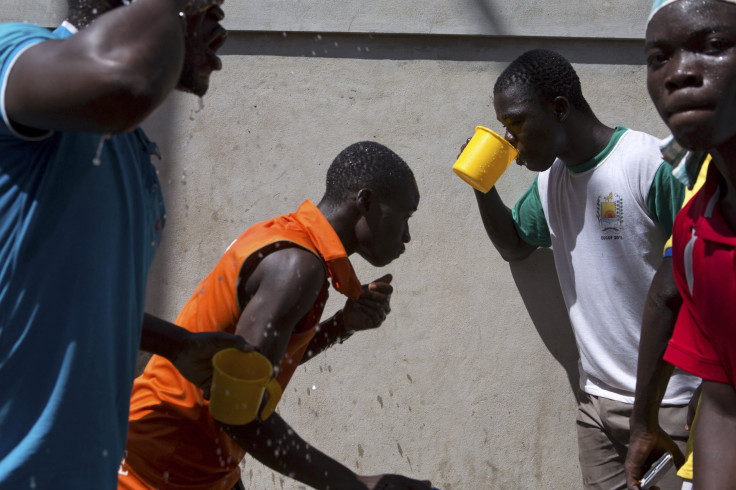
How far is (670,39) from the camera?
65.4 inches

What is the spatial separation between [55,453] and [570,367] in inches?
109

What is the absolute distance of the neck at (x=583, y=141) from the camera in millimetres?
3160

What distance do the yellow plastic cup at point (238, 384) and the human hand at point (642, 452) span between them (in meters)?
1.14

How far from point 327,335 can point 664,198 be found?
52.7 inches

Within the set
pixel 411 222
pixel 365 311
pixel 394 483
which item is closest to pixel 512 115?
pixel 411 222

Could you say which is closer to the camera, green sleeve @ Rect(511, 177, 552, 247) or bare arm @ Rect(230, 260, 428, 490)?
bare arm @ Rect(230, 260, 428, 490)

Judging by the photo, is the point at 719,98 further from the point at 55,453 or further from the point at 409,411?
the point at 409,411

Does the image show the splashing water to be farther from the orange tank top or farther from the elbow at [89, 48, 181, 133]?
the orange tank top

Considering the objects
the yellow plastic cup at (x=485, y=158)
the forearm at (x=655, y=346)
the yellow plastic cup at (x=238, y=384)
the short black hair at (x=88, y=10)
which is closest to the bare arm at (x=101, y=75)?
the short black hair at (x=88, y=10)

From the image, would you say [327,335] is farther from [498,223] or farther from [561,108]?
[561,108]

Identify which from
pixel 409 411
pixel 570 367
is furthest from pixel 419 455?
pixel 570 367

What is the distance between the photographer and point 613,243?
3070mm

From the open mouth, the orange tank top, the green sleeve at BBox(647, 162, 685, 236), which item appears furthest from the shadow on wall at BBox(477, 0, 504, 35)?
the open mouth

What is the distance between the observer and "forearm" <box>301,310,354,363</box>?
2.95 metres
